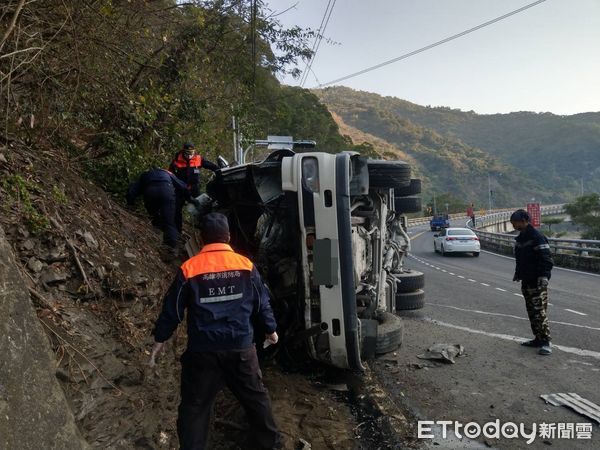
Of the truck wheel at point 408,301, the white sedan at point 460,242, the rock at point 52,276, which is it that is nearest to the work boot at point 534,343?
the truck wheel at point 408,301

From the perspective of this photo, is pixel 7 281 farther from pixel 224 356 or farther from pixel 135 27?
pixel 135 27

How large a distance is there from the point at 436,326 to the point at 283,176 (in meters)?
4.29

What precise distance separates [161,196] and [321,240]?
2.11 meters

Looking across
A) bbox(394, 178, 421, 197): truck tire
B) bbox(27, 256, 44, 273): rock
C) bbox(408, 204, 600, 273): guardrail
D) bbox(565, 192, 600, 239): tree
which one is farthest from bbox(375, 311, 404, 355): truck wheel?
bbox(565, 192, 600, 239): tree

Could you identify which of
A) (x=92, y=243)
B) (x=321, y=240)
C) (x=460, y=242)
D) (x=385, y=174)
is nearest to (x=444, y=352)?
(x=385, y=174)

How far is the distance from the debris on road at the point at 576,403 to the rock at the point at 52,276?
159 inches

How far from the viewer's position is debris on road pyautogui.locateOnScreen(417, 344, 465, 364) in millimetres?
5083

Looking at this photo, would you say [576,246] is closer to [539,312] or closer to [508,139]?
[539,312]

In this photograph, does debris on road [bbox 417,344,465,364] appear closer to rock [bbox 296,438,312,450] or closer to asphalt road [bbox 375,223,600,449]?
asphalt road [bbox 375,223,600,449]

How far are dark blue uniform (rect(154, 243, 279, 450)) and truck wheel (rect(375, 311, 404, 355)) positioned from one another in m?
1.58

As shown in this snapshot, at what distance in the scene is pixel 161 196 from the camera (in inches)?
189

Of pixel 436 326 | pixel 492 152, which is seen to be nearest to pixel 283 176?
pixel 436 326

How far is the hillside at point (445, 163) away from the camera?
121m

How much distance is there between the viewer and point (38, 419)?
2051mm
